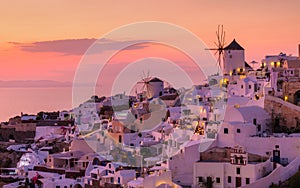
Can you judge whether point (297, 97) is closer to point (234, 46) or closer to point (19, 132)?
point (234, 46)

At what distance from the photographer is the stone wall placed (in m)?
18.2

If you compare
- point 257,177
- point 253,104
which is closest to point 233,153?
point 257,177

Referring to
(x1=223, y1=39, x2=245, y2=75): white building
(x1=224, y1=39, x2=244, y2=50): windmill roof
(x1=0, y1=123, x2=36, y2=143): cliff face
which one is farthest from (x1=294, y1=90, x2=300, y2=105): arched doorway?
(x1=0, y1=123, x2=36, y2=143): cliff face

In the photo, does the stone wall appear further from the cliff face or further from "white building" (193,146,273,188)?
the cliff face

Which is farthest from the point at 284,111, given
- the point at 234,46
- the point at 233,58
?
the point at 234,46

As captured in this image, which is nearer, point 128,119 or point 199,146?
point 199,146

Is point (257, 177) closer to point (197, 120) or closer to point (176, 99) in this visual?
point (197, 120)

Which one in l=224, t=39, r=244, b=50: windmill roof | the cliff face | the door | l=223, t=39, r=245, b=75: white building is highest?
l=224, t=39, r=244, b=50: windmill roof

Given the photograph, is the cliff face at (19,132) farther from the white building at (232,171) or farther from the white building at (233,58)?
the white building at (232,171)

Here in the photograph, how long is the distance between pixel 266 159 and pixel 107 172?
5225mm

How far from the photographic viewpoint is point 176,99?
27938 mm

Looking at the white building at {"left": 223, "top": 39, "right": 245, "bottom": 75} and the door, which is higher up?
the white building at {"left": 223, "top": 39, "right": 245, "bottom": 75}

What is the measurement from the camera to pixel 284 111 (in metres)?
18.3

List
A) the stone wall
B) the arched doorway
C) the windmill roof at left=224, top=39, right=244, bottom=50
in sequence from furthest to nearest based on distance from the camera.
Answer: the windmill roof at left=224, top=39, right=244, bottom=50
the arched doorway
the stone wall
